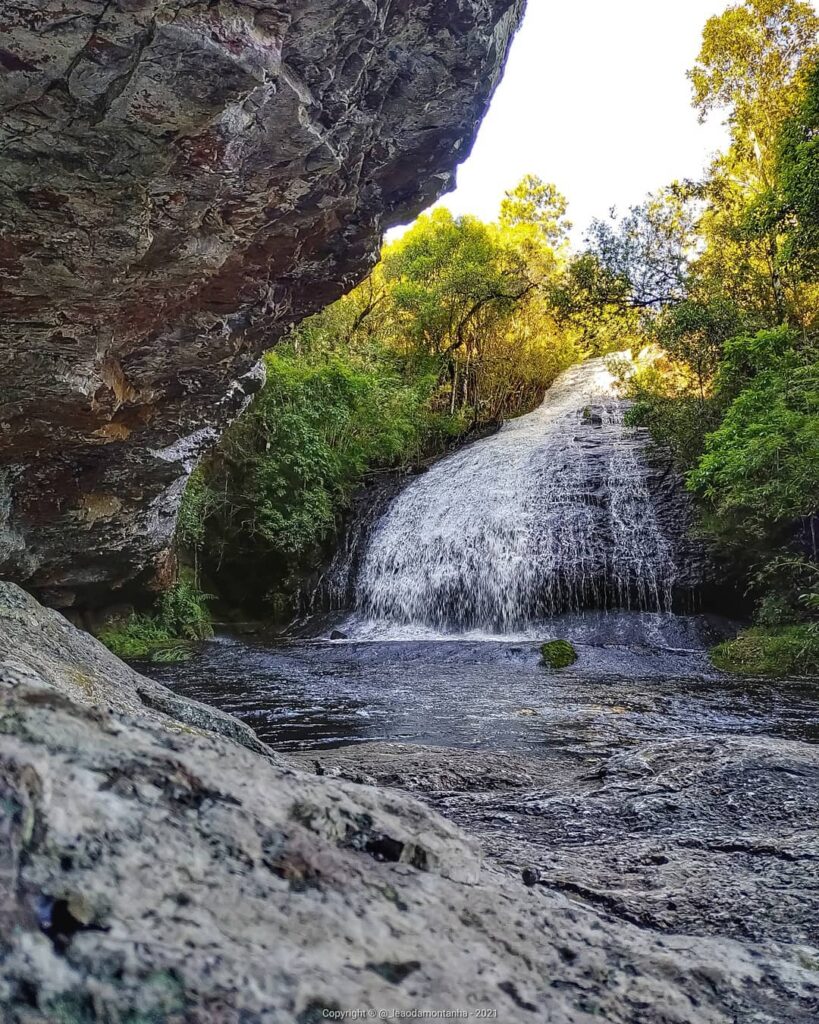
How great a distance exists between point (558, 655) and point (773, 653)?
2.73 meters

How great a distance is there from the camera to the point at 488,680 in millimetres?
8148

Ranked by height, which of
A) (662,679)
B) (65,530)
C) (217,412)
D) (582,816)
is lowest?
(662,679)

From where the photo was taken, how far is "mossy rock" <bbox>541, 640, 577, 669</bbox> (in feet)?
29.3

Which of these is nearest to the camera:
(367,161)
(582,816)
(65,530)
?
(582,816)

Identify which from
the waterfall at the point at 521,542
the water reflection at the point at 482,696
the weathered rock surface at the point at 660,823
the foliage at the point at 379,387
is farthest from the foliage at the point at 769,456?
the weathered rock surface at the point at 660,823

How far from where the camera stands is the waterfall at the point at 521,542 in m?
11.9

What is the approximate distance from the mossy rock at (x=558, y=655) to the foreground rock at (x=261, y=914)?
7750mm

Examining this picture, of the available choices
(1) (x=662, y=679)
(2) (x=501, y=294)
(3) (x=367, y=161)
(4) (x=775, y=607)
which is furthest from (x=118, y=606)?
(2) (x=501, y=294)

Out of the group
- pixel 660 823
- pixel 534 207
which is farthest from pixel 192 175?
pixel 534 207

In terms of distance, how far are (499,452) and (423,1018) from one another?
16.5 metres

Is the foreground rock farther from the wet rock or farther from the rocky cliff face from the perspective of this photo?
the rocky cliff face

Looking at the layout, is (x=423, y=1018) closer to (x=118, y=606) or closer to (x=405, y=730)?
(x=405, y=730)

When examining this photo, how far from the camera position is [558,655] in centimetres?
902

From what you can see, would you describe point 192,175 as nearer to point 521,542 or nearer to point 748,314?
point 521,542
